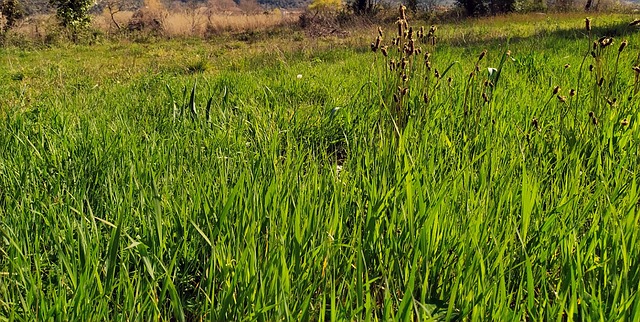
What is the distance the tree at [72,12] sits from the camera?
19797 mm

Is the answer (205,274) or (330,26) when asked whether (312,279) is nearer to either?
(205,274)

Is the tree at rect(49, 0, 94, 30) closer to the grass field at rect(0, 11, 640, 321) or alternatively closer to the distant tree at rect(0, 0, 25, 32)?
the distant tree at rect(0, 0, 25, 32)

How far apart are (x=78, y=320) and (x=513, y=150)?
1457 mm

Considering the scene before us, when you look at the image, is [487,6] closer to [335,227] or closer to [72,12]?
[72,12]

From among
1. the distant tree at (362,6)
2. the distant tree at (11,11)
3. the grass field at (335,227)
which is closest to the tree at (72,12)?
the distant tree at (11,11)

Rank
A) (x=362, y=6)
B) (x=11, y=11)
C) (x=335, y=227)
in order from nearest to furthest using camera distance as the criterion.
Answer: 1. (x=335, y=227)
2. (x=11, y=11)
3. (x=362, y=6)

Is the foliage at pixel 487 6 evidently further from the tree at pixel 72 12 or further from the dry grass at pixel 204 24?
the tree at pixel 72 12

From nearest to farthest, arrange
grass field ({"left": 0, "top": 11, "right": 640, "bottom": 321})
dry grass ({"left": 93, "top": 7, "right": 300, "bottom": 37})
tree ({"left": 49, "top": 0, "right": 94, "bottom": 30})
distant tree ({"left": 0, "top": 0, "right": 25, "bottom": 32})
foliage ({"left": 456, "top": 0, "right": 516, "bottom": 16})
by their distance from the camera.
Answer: grass field ({"left": 0, "top": 11, "right": 640, "bottom": 321}), tree ({"left": 49, "top": 0, "right": 94, "bottom": 30}), distant tree ({"left": 0, "top": 0, "right": 25, "bottom": 32}), dry grass ({"left": 93, "top": 7, "right": 300, "bottom": 37}), foliage ({"left": 456, "top": 0, "right": 516, "bottom": 16})

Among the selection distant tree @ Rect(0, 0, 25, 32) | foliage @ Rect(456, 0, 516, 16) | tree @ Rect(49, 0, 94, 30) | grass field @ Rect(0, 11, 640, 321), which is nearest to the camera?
grass field @ Rect(0, 11, 640, 321)

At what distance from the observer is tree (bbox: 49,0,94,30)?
1980 centimetres

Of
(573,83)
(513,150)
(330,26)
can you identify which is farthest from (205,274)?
(330,26)

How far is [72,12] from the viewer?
66.0 ft

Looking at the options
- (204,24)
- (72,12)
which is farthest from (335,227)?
(204,24)

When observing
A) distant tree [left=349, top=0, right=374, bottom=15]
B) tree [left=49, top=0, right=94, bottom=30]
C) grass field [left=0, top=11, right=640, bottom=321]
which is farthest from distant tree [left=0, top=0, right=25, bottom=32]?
grass field [left=0, top=11, right=640, bottom=321]
